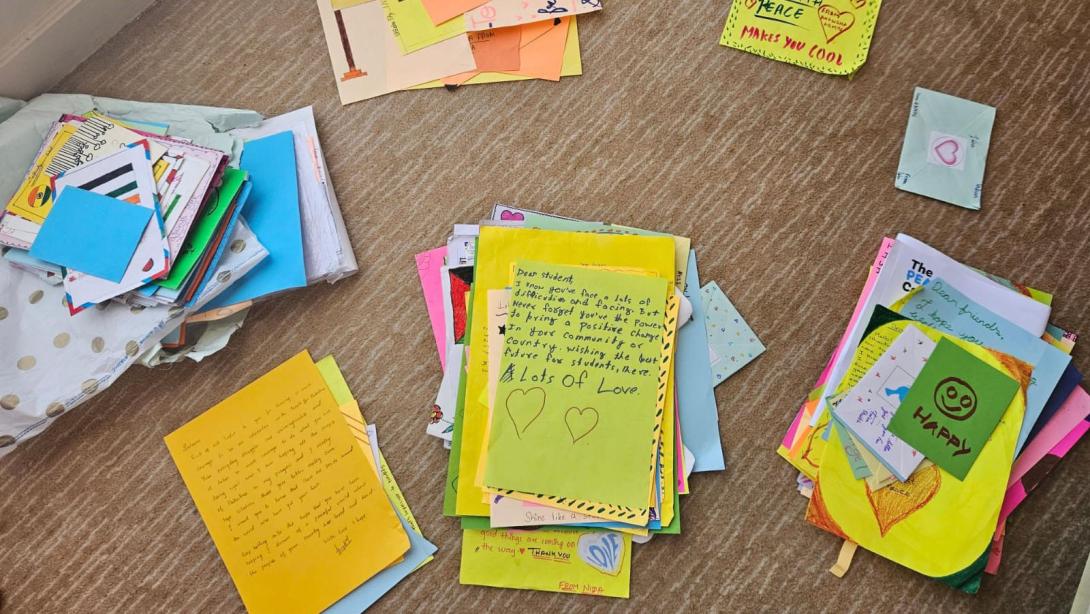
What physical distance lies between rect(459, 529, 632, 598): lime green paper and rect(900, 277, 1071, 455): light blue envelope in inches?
18.7

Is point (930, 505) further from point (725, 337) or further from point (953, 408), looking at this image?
point (725, 337)

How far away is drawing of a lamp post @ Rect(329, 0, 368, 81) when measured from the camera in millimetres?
1053

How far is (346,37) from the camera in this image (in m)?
1.06

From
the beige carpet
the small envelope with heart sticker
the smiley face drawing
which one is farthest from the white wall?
the smiley face drawing

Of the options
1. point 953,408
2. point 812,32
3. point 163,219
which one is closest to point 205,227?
point 163,219

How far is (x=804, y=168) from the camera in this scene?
102 cm

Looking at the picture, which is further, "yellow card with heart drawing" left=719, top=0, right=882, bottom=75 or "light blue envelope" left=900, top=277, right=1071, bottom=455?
"yellow card with heart drawing" left=719, top=0, right=882, bottom=75

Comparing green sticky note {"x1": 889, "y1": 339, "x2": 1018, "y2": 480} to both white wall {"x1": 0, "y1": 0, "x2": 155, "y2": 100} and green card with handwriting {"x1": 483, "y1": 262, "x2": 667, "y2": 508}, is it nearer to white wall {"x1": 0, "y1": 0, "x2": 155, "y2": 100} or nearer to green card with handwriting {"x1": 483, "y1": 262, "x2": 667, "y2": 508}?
green card with handwriting {"x1": 483, "y1": 262, "x2": 667, "y2": 508}

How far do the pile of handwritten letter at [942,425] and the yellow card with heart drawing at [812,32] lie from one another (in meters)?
0.31

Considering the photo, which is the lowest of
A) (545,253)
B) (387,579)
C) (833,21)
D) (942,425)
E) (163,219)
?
(387,579)

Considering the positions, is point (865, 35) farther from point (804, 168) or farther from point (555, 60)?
point (555, 60)

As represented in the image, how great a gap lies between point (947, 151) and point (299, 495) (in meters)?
0.97

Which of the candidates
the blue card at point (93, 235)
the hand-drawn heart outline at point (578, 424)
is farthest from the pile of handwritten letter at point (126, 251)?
the hand-drawn heart outline at point (578, 424)

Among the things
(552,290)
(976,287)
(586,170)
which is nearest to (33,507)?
(552,290)
